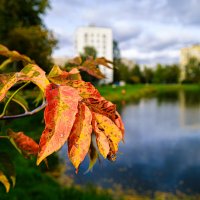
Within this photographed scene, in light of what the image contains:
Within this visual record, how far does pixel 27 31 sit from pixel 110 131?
13.8m

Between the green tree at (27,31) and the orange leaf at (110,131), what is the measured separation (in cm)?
1335

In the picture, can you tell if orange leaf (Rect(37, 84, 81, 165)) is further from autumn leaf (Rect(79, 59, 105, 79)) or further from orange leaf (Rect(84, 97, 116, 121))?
autumn leaf (Rect(79, 59, 105, 79))

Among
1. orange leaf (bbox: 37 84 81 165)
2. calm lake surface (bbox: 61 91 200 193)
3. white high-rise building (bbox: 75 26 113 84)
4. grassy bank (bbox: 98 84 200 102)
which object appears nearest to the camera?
orange leaf (bbox: 37 84 81 165)

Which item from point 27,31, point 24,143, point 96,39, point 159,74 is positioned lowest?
point 159,74

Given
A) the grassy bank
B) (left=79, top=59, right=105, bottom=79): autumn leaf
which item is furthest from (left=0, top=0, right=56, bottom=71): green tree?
(left=79, top=59, right=105, bottom=79): autumn leaf

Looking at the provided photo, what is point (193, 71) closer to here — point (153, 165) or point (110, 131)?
point (153, 165)

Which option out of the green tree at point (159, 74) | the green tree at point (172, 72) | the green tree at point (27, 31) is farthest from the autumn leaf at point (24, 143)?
the green tree at point (159, 74)

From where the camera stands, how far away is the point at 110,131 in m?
Result: 0.45

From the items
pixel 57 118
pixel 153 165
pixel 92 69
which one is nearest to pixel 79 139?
pixel 57 118

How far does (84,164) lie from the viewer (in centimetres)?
671

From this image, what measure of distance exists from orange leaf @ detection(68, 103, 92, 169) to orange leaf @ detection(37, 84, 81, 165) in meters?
0.02

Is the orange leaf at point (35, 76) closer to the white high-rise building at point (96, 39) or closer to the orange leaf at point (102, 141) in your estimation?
the orange leaf at point (102, 141)

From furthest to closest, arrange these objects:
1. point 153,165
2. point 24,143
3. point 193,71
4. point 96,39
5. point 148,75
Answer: point 96,39 → point 148,75 → point 193,71 → point 153,165 → point 24,143

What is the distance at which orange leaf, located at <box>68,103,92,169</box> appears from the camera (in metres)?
0.38
